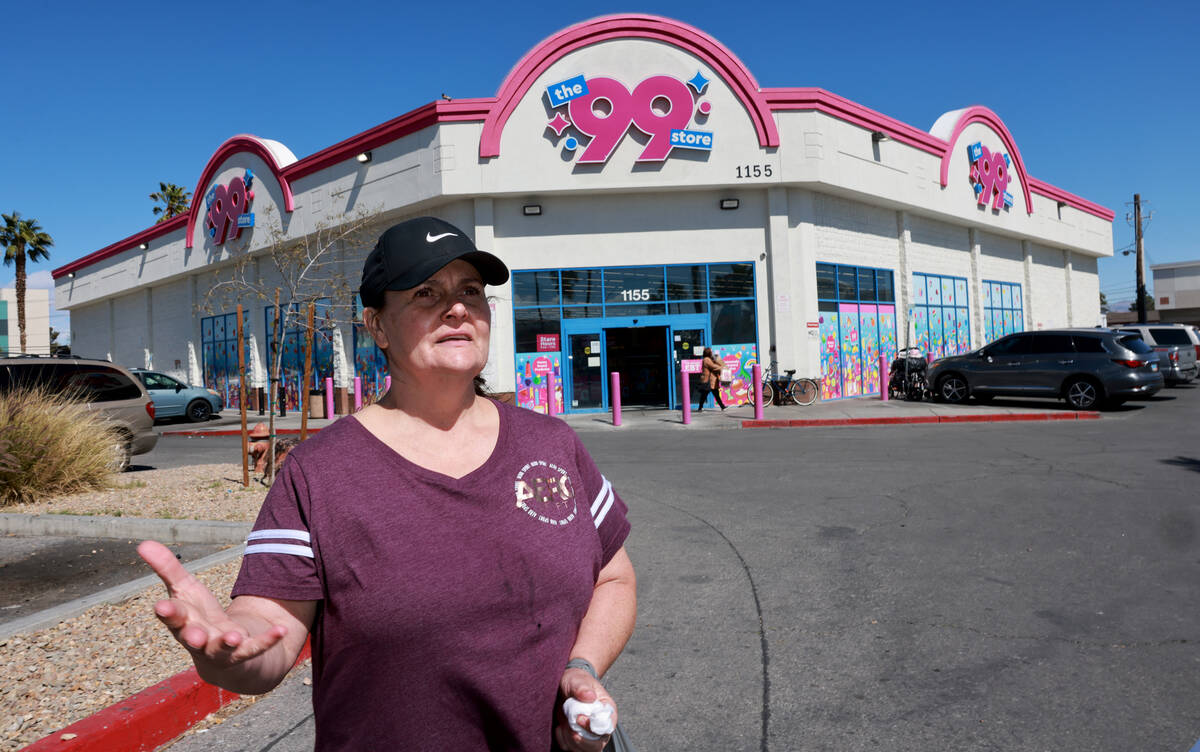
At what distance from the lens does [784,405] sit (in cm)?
1972

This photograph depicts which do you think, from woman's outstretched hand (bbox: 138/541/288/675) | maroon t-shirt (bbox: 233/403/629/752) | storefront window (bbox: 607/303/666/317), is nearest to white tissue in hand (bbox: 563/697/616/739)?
maroon t-shirt (bbox: 233/403/629/752)

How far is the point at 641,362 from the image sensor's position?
68.7ft

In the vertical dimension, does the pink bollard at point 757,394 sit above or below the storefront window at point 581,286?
below

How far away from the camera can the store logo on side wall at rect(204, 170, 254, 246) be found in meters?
26.8

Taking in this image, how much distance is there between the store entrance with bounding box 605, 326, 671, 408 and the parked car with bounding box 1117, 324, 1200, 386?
11.4 meters

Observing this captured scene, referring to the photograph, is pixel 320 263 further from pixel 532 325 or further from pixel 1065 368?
pixel 1065 368

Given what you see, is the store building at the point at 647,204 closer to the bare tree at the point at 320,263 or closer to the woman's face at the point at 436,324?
the bare tree at the point at 320,263

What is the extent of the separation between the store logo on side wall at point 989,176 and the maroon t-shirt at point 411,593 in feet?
95.0

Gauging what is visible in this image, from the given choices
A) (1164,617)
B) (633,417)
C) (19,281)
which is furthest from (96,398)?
(19,281)

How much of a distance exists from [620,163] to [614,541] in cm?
1845

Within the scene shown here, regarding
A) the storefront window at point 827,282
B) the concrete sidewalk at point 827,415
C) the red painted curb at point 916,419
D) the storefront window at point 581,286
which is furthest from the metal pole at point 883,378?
the storefront window at point 581,286

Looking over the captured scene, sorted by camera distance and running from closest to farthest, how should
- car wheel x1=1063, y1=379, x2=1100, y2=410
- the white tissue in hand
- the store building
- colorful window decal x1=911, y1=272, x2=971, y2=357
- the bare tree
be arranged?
the white tissue in hand < car wheel x1=1063, y1=379, x2=1100, y2=410 < the bare tree < the store building < colorful window decal x1=911, y1=272, x2=971, y2=357

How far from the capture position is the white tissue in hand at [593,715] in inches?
61.7

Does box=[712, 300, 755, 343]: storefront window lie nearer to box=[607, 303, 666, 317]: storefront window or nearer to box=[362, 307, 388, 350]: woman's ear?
box=[607, 303, 666, 317]: storefront window
